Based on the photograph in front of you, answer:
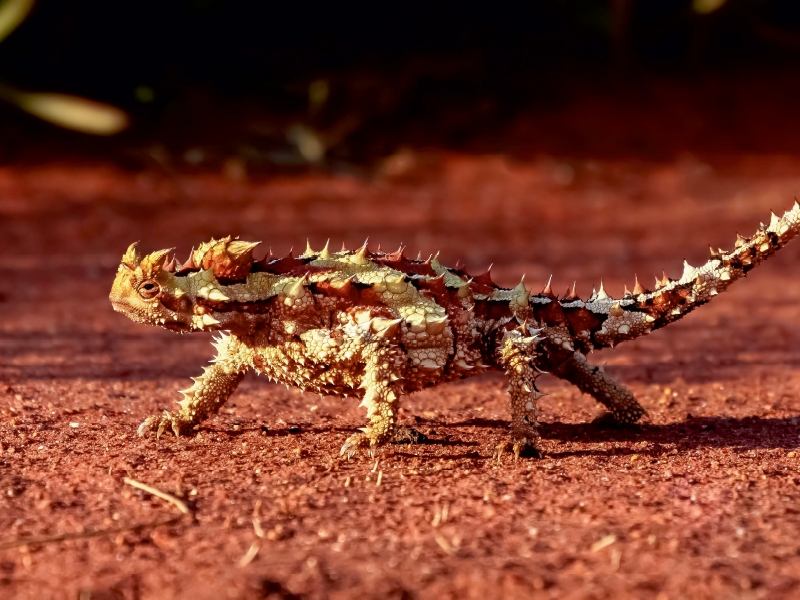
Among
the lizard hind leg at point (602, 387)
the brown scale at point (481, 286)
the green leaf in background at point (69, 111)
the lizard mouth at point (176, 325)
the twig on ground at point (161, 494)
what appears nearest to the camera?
the twig on ground at point (161, 494)

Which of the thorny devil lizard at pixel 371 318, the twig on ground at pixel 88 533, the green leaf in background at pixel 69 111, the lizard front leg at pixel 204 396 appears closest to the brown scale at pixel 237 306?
the thorny devil lizard at pixel 371 318

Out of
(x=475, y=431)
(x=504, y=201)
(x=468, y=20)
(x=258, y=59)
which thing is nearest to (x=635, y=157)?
(x=504, y=201)

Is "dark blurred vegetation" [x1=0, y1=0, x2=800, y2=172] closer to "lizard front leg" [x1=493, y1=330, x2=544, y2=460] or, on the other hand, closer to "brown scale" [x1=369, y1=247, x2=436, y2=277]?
"brown scale" [x1=369, y1=247, x2=436, y2=277]

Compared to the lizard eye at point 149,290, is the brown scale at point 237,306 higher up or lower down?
lower down

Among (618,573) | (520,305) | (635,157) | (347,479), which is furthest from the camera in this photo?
(635,157)

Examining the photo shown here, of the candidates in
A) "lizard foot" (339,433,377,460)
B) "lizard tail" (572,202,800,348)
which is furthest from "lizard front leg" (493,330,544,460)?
"lizard foot" (339,433,377,460)

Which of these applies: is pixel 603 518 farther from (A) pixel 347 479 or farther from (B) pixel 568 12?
(B) pixel 568 12

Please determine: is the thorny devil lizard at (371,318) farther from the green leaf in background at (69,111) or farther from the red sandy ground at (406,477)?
the green leaf in background at (69,111)

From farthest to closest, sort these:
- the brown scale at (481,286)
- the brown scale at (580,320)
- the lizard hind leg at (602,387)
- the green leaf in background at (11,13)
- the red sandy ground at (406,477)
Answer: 1. the green leaf in background at (11,13)
2. the lizard hind leg at (602,387)
3. the brown scale at (580,320)
4. the brown scale at (481,286)
5. the red sandy ground at (406,477)

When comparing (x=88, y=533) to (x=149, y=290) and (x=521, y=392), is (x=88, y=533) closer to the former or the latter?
(x=149, y=290)
